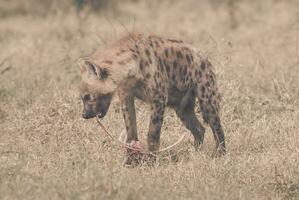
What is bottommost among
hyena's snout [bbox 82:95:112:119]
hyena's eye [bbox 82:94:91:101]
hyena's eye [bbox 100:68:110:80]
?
hyena's snout [bbox 82:95:112:119]

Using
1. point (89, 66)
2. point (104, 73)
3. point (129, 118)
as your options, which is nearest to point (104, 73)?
point (104, 73)

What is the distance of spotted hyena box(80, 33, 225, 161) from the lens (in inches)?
281

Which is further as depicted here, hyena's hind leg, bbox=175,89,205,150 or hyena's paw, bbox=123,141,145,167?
hyena's hind leg, bbox=175,89,205,150

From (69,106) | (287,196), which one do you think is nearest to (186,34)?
(69,106)

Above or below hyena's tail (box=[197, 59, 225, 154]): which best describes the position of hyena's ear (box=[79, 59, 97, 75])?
above

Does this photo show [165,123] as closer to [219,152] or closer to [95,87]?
[219,152]

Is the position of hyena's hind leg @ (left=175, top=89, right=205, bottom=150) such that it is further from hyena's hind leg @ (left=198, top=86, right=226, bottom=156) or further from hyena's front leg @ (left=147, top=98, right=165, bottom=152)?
hyena's front leg @ (left=147, top=98, right=165, bottom=152)

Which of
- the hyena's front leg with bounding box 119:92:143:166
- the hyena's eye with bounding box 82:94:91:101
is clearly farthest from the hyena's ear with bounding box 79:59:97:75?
the hyena's front leg with bounding box 119:92:143:166

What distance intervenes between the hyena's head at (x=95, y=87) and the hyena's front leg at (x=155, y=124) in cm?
38

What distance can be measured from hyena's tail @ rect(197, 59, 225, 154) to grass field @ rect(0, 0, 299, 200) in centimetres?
18

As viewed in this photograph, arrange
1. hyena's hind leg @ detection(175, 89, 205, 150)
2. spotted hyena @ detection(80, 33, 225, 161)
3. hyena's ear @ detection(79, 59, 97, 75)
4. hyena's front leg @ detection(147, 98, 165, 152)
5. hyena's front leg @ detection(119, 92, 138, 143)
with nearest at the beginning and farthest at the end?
hyena's ear @ detection(79, 59, 97, 75) → spotted hyena @ detection(80, 33, 225, 161) → hyena's front leg @ detection(147, 98, 165, 152) → hyena's front leg @ detection(119, 92, 138, 143) → hyena's hind leg @ detection(175, 89, 205, 150)

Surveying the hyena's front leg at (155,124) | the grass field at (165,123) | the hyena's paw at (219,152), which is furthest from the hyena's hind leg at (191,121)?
the hyena's front leg at (155,124)

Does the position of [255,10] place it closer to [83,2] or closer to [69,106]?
[83,2]

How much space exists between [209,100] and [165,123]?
36.6 inches
